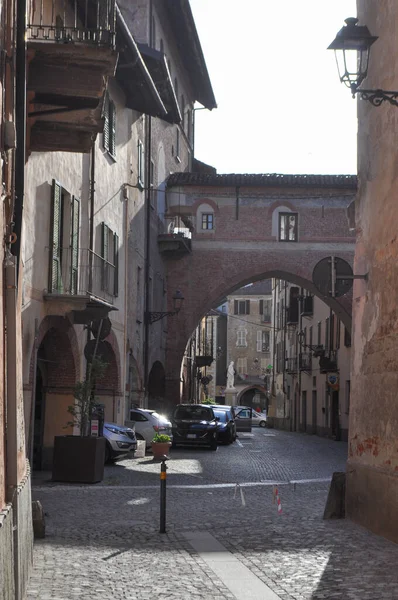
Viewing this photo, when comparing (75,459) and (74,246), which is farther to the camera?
(74,246)

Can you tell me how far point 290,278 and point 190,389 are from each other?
38.6 ft

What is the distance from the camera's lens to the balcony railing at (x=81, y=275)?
19578 mm

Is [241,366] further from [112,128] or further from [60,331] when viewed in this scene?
[60,331]

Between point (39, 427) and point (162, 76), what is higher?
point (162, 76)

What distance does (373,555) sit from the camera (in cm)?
969

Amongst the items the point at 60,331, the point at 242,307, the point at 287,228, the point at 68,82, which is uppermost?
the point at 287,228

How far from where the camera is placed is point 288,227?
132 ft

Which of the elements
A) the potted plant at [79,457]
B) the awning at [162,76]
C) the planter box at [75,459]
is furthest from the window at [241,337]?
the planter box at [75,459]

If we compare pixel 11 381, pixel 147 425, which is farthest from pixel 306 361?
pixel 11 381

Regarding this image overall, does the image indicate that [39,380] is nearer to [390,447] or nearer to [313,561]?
[390,447]

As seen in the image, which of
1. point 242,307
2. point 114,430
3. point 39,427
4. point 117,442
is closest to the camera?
point 39,427

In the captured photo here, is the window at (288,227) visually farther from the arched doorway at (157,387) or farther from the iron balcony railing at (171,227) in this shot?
the arched doorway at (157,387)

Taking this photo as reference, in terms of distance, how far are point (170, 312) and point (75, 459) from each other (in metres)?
16.5

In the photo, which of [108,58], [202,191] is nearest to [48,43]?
[108,58]
